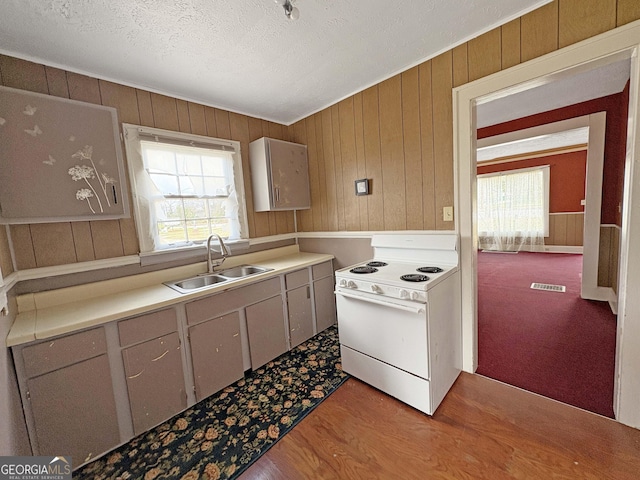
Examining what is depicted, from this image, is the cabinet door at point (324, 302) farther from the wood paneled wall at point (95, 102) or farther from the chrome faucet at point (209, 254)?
the wood paneled wall at point (95, 102)

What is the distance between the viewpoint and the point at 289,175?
2.87 m

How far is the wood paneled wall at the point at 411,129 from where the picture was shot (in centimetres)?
150

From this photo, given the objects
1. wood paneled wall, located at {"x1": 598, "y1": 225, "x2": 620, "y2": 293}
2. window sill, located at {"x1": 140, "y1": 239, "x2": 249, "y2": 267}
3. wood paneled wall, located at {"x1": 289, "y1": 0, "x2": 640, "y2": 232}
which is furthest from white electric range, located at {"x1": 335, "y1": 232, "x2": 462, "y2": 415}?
wood paneled wall, located at {"x1": 598, "y1": 225, "x2": 620, "y2": 293}

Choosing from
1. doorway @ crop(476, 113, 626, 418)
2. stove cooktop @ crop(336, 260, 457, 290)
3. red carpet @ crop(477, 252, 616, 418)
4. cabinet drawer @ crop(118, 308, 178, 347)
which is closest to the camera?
cabinet drawer @ crop(118, 308, 178, 347)

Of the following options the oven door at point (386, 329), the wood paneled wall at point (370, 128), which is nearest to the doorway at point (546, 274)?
the oven door at point (386, 329)

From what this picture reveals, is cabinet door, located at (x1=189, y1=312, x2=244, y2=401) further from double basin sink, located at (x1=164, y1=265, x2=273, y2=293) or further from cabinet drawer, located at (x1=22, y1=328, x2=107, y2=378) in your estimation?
cabinet drawer, located at (x1=22, y1=328, x2=107, y2=378)

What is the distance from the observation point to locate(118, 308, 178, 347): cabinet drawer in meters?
1.54

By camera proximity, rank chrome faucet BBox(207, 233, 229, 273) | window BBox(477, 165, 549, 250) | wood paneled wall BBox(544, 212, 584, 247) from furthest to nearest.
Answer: window BBox(477, 165, 549, 250)
wood paneled wall BBox(544, 212, 584, 247)
chrome faucet BBox(207, 233, 229, 273)

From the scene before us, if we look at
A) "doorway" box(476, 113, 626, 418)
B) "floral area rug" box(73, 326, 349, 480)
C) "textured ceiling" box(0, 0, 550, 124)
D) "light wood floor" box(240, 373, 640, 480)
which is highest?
"textured ceiling" box(0, 0, 550, 124)

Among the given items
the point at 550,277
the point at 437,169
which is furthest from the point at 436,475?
the point at 550,277

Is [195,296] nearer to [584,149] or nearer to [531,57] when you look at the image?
[531,57]

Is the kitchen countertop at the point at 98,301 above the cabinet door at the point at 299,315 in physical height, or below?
above

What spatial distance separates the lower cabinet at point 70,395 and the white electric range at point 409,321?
156 centimetres

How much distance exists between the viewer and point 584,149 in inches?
224
